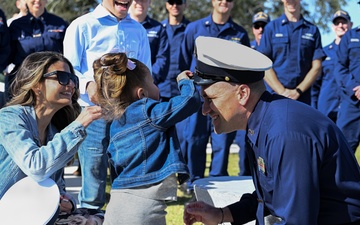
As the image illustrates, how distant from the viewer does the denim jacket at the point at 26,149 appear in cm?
370

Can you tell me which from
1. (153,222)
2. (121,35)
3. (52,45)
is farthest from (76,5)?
(153,222)

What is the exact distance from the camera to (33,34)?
7.96m

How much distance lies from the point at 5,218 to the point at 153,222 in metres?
0.79

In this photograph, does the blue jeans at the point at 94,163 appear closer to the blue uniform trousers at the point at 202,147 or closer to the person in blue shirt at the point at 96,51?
the person in blue shirt at the point at 96,51

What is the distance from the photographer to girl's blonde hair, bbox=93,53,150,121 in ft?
12.6

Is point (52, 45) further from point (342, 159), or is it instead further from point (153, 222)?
point (342, 159)

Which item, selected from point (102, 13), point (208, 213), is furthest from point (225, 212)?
point (102, 13)

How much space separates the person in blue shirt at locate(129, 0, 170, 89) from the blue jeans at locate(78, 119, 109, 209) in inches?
128

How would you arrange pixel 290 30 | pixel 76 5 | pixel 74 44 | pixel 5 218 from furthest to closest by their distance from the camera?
pixel 76 5 < pixel 290 30 < pixel 74 44 < pixel 5 218

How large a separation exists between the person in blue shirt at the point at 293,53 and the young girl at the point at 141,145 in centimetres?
403

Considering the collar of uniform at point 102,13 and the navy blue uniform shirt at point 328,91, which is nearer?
the collar of uniform at point 102,13

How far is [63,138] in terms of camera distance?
3752 mm

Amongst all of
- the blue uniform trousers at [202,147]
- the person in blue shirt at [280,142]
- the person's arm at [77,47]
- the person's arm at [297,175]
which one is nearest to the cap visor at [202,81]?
the person in blue shirt at [280,142]

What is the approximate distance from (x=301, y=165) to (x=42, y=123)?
2.03 m
